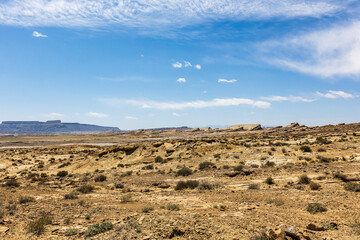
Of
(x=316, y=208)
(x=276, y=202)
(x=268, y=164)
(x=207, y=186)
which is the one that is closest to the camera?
(x=316, y=208)

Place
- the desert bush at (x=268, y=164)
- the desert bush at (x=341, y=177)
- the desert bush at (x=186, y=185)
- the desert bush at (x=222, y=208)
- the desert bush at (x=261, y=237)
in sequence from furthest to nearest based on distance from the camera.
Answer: the desert bush at (x=268, y=164)
the desert bush at (x=186, y=185)
the desert bush at (x=341, y=177)
the desert bush at (x=222, y=208)
the desert bush at (x=261, y=237)

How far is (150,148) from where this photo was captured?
3500 centimetres

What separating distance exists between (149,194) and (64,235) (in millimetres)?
6839

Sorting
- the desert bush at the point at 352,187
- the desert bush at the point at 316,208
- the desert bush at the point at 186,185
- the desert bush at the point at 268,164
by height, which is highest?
the desert bush at the point at 352,187

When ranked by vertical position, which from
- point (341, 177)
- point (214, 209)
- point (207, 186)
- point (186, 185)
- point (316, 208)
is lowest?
point (186, 185)

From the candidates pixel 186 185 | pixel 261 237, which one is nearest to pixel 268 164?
pixel 186 185

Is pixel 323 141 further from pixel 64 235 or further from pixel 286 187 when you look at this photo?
pixel 64 235

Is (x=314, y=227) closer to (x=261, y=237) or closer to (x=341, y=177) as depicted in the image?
(x=261, y=237)

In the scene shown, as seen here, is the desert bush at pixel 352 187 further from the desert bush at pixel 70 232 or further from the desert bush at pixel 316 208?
the desert bush at pixel 70 232

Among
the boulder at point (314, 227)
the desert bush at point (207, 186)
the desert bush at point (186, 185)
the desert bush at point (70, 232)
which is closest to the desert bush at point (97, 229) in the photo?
the desert bush at point (70, 232)

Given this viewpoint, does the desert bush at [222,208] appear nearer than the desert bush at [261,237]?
No

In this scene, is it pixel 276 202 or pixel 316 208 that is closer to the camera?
pixel 316 208

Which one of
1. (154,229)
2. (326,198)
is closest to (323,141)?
(326,198)

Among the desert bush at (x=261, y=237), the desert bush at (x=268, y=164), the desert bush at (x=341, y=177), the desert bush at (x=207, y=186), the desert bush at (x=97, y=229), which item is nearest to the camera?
the desert bush at (x=261, y=237)
